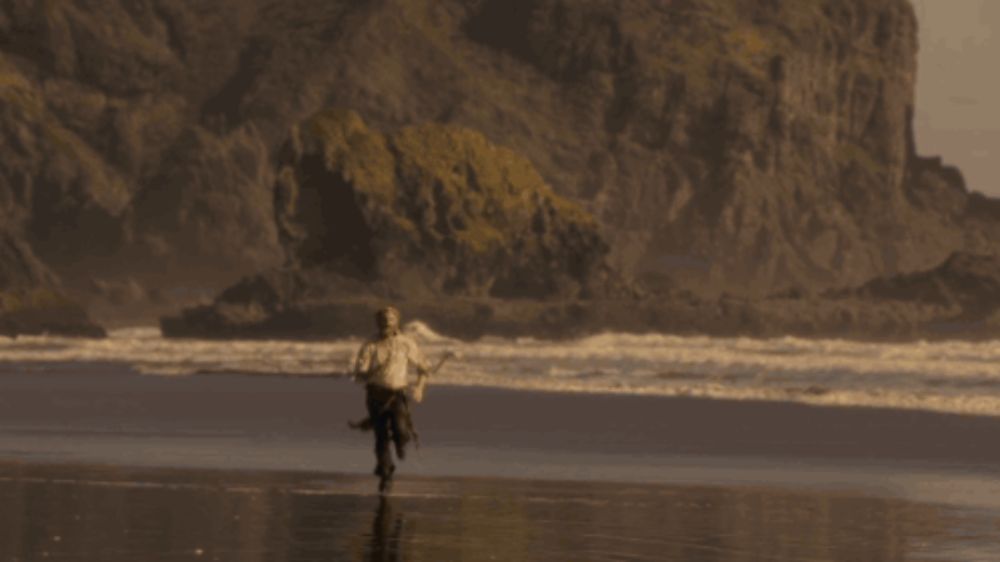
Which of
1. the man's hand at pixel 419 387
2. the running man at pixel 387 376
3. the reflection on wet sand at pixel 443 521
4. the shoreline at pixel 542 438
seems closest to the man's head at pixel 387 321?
the running man at pixel 387 376

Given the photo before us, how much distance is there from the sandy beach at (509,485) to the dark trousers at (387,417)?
481 mm

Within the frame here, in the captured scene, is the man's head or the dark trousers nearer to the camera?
the man's head

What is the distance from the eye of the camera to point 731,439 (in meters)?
39.1

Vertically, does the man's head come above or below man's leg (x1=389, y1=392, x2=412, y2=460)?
above

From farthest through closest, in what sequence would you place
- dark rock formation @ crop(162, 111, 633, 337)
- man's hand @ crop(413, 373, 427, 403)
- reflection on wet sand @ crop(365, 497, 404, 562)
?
dark rock formation @ crop(162, 111, 633, 337), man's hand @ crop(413, 373, 427, 403), reflection on wet sand @ crop(365, 497, 404, 562)

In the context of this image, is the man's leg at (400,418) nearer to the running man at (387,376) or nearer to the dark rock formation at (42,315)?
the running man at (387,376)

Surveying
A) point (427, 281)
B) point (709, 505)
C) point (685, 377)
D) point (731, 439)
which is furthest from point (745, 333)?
point (709, 505)

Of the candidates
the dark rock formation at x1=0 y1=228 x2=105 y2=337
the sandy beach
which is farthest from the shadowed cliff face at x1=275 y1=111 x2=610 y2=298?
the sandy beach

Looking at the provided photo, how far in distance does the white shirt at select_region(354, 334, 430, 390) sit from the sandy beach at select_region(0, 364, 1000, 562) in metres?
1.10

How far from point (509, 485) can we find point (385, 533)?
6.07 metres

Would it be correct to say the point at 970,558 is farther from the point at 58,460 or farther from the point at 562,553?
the point at 58,460

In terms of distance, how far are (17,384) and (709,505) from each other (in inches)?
1441

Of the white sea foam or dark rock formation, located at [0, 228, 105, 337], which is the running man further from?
dark rock formation, located at [0, 228, 105, 337]

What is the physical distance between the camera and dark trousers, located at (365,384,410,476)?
28.0 m
